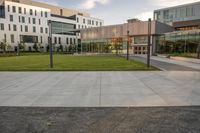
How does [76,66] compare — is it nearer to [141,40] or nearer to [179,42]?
[179,42]

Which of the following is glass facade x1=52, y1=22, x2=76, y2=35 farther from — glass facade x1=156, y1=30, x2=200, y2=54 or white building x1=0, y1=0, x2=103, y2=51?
glass facade x1=156, y1=30, x2=200, y2=54

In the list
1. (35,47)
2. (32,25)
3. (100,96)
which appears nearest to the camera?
(100,96)

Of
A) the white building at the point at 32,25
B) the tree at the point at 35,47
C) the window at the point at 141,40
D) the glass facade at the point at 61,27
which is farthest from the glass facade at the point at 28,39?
the window at the point at 141,40

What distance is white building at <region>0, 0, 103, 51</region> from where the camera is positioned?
6203cm

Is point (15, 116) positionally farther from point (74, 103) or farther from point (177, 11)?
point (177, 11)

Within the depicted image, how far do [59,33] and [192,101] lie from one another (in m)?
77.7

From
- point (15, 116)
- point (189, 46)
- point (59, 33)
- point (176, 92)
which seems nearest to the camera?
point (15, 116)

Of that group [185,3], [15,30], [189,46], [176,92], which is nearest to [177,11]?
[185,3]

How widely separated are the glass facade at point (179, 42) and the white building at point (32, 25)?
1452 inches

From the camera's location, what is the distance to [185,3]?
45.7 metres

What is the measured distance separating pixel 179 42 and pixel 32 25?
5957cm

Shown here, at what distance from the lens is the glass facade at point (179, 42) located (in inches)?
1031

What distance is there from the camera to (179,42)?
30.6 meters

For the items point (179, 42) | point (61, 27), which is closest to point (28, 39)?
point (61, 27)
